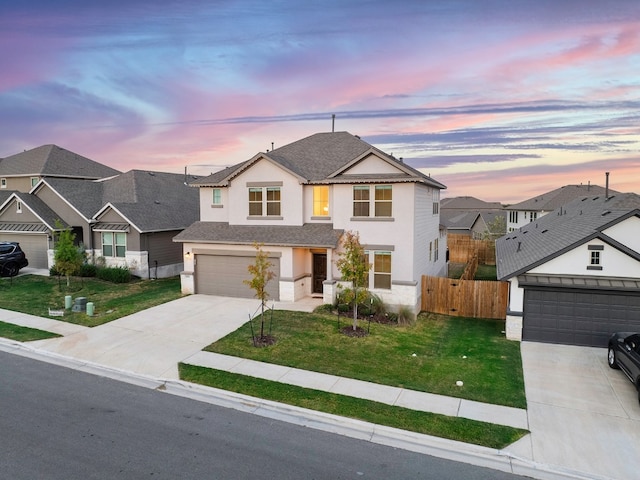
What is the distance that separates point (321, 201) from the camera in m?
21.9

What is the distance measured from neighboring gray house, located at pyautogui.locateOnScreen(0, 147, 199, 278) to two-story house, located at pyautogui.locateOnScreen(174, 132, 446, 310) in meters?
5.48

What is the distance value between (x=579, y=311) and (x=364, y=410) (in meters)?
10.3

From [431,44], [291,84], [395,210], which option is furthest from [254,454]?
[291,84]

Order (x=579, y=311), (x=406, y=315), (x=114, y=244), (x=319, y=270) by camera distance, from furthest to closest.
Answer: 1. (x=114, y=244)
2. (x=319, y=270)
3. (x=406, y=315)
4. (x=579, y=311)

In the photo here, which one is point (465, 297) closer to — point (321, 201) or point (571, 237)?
point (571, 237)

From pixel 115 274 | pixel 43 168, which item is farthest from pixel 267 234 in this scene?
pixel 43 168

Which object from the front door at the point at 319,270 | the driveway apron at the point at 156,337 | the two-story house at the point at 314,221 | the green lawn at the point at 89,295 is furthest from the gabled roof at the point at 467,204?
the driveway apron at the point at 156,337

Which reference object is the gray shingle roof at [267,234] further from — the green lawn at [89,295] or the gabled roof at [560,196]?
the gabled roof at [560,196]

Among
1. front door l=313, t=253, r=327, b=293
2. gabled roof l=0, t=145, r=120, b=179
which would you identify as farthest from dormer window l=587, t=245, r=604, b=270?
gabled roof l=0, t=145, r=120, b=179

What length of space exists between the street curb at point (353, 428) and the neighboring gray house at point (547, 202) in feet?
159

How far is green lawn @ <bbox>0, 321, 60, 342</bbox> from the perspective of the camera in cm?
1493

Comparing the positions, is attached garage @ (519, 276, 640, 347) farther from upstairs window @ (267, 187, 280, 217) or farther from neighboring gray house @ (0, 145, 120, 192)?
neighboring gray house @ (0, 145, 120, 192)

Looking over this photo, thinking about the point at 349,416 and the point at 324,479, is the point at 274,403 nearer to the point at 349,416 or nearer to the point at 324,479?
the point at 349,416

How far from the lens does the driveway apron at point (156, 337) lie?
13.1m
